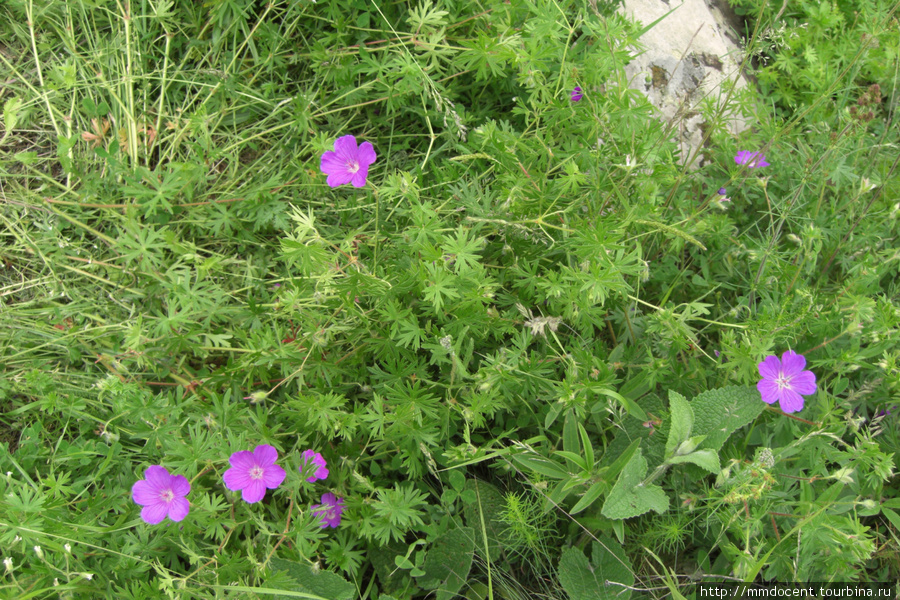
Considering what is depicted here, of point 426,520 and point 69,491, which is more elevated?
point 69,491

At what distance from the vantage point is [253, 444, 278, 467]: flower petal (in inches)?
79.5

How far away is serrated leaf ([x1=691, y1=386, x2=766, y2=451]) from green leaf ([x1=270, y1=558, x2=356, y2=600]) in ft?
4.52

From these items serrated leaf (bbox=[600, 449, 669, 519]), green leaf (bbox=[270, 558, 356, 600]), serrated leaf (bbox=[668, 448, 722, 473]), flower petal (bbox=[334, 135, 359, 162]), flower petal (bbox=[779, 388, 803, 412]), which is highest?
flower petal (bbox=[334, 135, 359, 162])

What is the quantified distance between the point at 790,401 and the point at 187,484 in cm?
210

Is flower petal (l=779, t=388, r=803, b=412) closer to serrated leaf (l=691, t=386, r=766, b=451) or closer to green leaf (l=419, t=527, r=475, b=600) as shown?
serrated leaf (l=691, t=386, r=766, b=451)

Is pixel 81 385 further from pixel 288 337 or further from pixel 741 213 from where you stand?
pixel 741 213

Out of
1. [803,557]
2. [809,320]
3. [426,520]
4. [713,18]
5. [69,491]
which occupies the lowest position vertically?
[426,520]

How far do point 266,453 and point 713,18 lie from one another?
347cm

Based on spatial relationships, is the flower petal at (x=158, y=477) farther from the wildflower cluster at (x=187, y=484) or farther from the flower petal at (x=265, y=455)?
the flower petal at (x=265, y=455)

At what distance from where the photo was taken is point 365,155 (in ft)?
7.23

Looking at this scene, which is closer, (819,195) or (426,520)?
(426,520)

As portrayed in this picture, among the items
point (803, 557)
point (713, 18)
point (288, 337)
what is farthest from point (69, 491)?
point (713, 18)

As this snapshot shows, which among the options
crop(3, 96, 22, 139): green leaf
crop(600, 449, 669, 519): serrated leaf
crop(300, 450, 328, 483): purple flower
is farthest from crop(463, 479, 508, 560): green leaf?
crop(3, 96, 22, 139): green leaf

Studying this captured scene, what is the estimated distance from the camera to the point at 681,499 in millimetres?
2236
